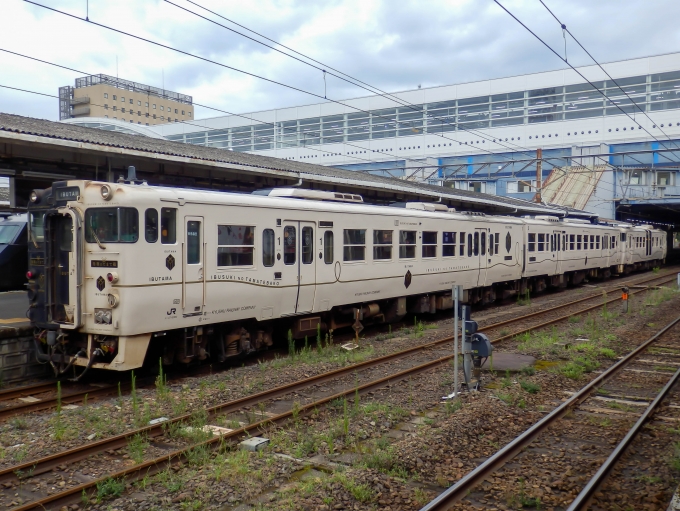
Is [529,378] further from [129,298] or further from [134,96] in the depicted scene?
[134,96]

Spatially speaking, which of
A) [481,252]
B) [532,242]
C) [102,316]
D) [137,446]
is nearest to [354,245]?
[102,316]

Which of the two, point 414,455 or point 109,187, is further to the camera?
point 109,187

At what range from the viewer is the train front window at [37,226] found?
366 inches

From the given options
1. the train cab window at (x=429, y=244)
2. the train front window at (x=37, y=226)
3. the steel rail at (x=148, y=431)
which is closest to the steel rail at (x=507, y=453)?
the steel rail at (x=148, y=431)

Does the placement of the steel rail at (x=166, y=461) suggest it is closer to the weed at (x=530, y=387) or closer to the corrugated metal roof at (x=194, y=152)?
the weed at (x=530, y=387)

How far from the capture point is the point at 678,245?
8088cm

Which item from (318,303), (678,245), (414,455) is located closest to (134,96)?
(678,245)

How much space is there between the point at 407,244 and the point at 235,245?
5653 mm

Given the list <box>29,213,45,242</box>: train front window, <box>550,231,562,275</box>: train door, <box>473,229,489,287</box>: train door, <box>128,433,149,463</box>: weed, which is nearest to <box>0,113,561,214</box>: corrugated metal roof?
<box>29,213,45,242</box>: train front window

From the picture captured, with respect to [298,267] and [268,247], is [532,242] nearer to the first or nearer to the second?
[298,267]

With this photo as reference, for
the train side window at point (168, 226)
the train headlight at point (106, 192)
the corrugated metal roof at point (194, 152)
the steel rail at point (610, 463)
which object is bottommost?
the steel rail at point (610, 463)

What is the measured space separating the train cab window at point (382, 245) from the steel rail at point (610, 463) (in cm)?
644

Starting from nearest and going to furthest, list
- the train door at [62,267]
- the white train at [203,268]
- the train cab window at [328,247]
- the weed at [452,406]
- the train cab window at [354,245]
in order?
the weed at [452,406] → the white train at [203,268] → the train door at [62,267] → the train cab window at [328,247] → the train cab window at [354,245]

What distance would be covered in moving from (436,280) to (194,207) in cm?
817
